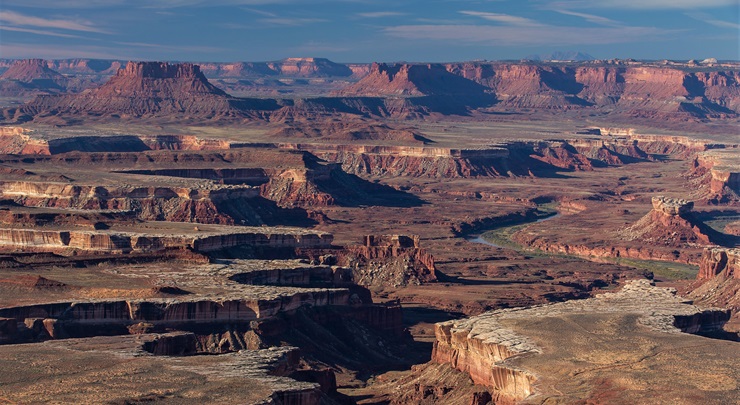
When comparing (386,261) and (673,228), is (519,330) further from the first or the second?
(673,228)

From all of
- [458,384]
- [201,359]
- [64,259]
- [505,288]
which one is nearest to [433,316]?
[505,288]

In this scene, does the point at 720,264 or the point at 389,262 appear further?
the point at 389,262

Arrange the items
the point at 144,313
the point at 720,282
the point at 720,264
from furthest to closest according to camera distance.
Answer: the point at 720,264 → the point at 720,282 → the point at 144,313

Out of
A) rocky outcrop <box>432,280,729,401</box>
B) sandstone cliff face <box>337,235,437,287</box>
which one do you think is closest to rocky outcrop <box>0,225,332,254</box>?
sandstone cliff face <box>337,235,437,287</box>

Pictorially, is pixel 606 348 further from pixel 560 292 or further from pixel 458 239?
pixel 458 239

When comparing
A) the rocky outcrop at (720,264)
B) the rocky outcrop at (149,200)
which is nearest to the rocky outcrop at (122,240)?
the rocky outcrop at (720,264)

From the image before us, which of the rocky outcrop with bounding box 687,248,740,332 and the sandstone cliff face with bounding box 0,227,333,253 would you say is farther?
the sandstone cliff face with bounding box 0,227,333,253

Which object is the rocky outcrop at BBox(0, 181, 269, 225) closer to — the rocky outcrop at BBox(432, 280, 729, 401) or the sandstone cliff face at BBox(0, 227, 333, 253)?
the sandstone cliff face at BBox(0, 227, 333, 253)

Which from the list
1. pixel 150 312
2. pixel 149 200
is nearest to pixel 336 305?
pixel 150 312
